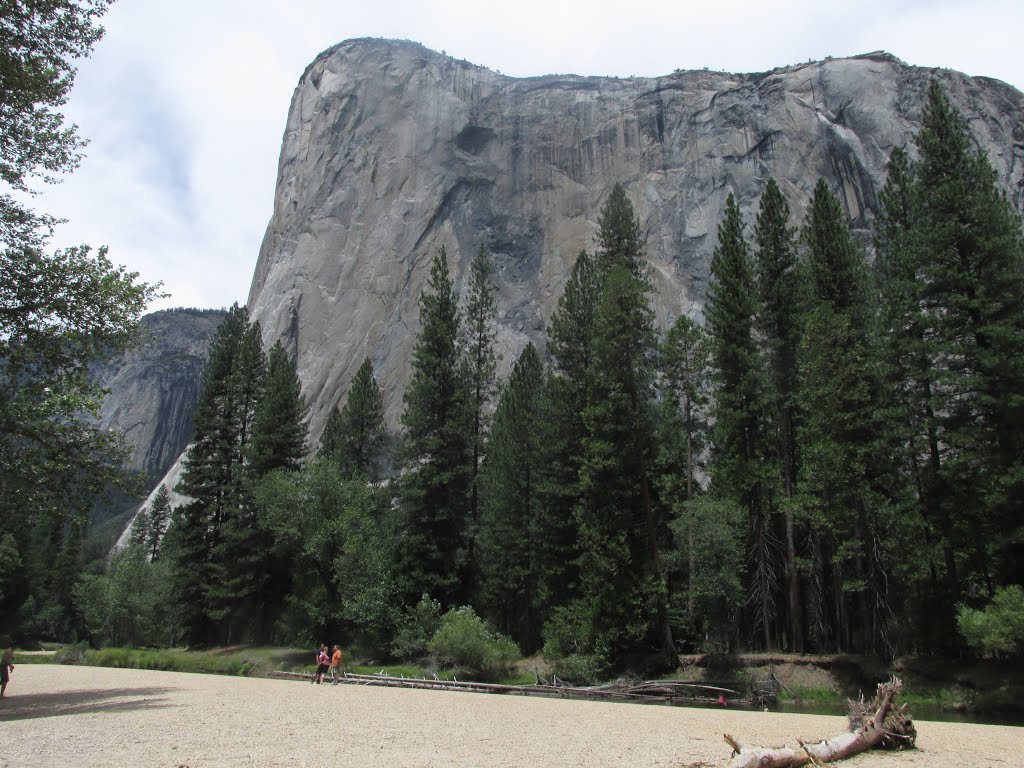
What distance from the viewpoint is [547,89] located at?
8312 cm

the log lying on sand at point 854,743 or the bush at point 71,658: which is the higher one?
the log lying on sand at point 854,743

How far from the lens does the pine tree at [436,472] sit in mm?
33406

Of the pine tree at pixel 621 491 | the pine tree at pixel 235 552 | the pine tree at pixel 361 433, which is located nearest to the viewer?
the pine tree at pixel 621 491

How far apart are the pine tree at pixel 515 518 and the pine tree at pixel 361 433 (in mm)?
11716

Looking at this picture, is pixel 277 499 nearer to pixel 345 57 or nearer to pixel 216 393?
pixel 216 393

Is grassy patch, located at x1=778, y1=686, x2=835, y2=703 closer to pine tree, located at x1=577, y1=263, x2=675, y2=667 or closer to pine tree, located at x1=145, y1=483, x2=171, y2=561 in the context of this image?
pine tree, located at x1=577, y1=263, x2=675, y2=667

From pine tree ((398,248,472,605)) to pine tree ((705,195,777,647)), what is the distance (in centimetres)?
1357

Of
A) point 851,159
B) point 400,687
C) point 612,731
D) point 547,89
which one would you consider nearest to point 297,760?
point 612,731

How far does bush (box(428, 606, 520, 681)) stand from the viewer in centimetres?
2567

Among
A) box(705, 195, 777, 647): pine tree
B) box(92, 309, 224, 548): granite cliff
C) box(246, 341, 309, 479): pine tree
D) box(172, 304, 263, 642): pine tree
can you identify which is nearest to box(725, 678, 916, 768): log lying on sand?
box(705, 195, 777, 647): pine tree

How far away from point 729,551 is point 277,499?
23.2 m

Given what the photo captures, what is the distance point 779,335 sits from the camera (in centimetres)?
3012

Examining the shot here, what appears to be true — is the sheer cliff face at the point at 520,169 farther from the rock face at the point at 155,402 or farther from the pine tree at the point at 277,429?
the rock face at the point at 155,402

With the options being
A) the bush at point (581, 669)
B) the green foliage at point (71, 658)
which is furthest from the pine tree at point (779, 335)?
the green foliage at point (71, 658)
